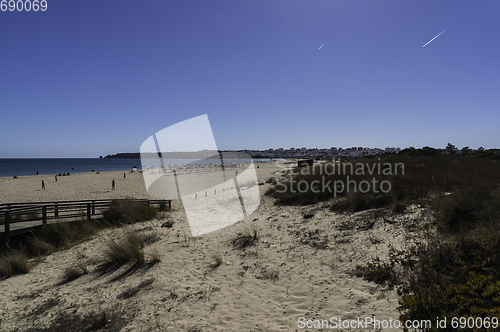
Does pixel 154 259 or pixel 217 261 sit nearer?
pixel 217 261

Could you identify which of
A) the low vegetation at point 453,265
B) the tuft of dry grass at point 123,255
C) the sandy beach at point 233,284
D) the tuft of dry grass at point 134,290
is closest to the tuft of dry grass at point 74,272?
the sandy beach at point 233,284

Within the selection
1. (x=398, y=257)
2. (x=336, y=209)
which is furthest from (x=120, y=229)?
(x=398, y=257)

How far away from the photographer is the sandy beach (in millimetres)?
4672

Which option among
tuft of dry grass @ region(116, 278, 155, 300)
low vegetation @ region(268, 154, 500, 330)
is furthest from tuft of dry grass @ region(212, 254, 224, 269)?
tuft of dry grass @ region(116, 278, 155, 300)

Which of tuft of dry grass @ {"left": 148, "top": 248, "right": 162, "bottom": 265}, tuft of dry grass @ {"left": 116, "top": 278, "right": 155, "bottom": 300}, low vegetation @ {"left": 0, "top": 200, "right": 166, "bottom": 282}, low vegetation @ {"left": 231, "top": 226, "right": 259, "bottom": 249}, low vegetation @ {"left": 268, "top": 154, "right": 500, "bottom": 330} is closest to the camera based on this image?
low vegetation @ {"left": 268, "top": 154, "right": 500, "bottom": 330}

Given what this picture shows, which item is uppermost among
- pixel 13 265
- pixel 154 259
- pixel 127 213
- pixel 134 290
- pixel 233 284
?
pixel 127 213

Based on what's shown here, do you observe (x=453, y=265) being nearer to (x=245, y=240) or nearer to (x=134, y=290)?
(x=245, y=240)

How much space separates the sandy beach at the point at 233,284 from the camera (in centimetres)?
467

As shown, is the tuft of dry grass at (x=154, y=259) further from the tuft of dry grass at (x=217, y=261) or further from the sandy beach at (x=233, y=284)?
the tuft of dry grass at (x=217, y=261)

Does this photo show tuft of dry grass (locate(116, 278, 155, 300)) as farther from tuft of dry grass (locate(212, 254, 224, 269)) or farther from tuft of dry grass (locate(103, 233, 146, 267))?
tuft of dry grass (locate(212, 254, 224, 269))

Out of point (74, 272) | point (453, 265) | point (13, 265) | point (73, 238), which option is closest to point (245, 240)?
point (74, 272)

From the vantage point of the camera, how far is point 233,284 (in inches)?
237

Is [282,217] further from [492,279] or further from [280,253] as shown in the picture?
[492,279]

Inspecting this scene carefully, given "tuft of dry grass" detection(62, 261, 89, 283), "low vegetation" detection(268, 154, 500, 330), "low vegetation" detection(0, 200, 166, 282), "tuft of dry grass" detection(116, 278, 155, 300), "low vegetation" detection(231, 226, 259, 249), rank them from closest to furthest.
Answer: "low vegetation" detection(268, 154, 500, 330)
"tuft of dry grass" detection(116, 278, 155, 300)
"tuft of dry grass" detection(62, 261, 89, 283)
"low vegetation" detection(0, 200, 166, 282)
"low vegetation" detection(231, 226, 259, 249)
